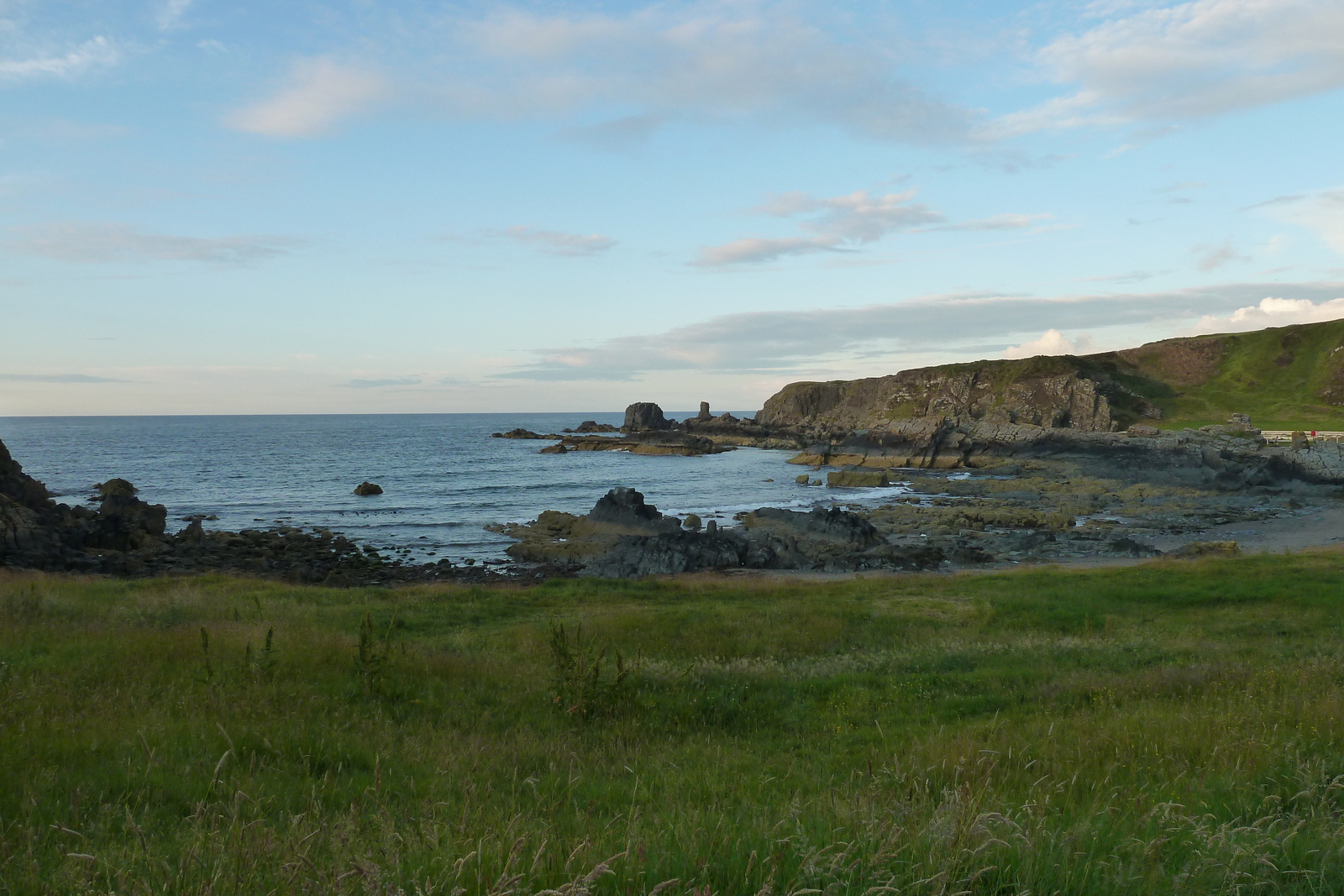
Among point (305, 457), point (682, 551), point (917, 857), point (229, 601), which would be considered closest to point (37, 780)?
point (917, 857)

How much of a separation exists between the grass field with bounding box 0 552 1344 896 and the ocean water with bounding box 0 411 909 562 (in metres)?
29.0

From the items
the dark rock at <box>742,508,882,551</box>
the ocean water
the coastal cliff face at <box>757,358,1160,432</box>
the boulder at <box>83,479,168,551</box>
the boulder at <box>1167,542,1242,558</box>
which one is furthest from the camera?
the coastal cliff face at <box>757,358,1160,432</box>

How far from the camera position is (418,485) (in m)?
71.5

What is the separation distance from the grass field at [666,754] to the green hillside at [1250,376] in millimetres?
104225

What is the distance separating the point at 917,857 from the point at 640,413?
15816 cm

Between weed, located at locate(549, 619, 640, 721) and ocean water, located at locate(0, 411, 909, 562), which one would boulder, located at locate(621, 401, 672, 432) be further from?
weed, located at locate(549, 619, 640, 721)

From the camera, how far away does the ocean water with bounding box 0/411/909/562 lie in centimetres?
4956

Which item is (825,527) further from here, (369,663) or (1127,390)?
(1127,390)

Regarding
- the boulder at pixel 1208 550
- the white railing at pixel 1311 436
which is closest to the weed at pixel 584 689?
the boulder at pixel 1208 550

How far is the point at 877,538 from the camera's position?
128 feet

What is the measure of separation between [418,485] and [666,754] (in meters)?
68.8

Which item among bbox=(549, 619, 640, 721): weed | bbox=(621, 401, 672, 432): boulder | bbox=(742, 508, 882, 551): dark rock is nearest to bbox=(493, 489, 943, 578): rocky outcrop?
bbox=(742, 508, 882, 551): dark rock

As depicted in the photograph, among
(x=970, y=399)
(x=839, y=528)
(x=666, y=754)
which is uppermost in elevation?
(x=970, y=399)

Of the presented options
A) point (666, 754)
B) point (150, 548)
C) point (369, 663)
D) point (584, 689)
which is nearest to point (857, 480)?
point (150, 548)
